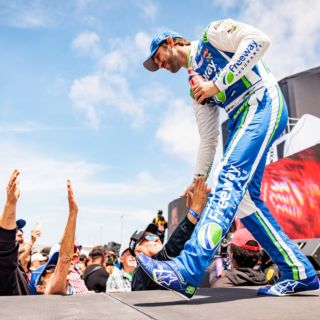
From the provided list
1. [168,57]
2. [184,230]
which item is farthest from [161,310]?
[168,57]

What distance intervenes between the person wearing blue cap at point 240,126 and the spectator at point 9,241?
98 cm

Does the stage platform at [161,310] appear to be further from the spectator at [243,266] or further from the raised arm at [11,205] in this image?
the spectator at [243,266]

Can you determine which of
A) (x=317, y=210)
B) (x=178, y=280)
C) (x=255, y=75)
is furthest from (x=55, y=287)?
(x=317, y=210)

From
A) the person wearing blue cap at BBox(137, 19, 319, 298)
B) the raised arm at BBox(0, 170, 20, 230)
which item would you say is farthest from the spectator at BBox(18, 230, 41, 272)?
the person wearing blue cap at BBox(137, 19, 319, 298)

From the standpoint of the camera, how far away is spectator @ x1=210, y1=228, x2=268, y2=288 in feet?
9.38

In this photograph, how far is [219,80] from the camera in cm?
180

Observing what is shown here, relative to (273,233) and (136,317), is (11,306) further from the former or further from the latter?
(273,233)

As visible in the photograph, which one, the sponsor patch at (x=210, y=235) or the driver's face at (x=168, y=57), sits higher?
the driver's face at (x=168, y=57)

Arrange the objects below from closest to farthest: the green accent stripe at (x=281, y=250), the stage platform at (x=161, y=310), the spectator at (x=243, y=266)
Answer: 1. the stage platform at (x=161, y=310)
2. the green accent stripe at (x=281, y=250)
3. the spectator at (x=243, y=266)

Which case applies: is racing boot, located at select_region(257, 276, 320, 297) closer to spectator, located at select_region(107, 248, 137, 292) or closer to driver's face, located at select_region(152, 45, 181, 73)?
driver's face, located at select_region(152, 45, 181, 73)

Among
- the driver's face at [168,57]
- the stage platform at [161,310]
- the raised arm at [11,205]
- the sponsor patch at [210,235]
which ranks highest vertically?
the driver's face at [168,57]

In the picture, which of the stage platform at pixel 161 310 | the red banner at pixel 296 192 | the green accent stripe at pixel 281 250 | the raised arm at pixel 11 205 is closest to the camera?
the stage platform at pixel 161 310

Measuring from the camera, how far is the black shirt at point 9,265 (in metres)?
1.94

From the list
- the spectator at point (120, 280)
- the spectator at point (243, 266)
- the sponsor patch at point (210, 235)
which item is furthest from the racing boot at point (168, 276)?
the spectator at point (120, 280)
